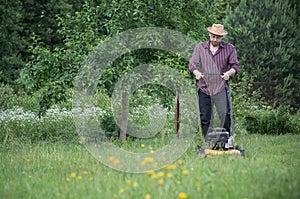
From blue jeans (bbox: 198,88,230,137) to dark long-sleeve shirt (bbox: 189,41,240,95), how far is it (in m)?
0.09

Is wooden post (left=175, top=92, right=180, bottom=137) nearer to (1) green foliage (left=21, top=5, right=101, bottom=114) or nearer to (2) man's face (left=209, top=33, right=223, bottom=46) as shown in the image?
(2) man's face (left=209, top=33, right=223, bottom=46)

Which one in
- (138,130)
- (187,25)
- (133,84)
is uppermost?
(187,25)

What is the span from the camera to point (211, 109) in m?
6.96

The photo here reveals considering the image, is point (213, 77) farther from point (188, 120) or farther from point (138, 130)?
point (138, 130)

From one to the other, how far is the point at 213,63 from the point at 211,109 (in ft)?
2.19

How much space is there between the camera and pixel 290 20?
20.3 metres

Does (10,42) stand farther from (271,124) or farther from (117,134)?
(271,124)

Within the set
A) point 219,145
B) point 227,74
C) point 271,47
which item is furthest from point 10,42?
point 219,145

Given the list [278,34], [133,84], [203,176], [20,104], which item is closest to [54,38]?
[278,34]

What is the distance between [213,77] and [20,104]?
23.5 feet

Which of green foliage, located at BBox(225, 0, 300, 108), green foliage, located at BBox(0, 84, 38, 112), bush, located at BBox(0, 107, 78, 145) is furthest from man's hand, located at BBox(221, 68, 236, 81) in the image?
green foliage, located at BBox(225, 0, 300, 108)

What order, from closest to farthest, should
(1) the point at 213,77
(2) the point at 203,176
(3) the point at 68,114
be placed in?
1. (2) the point at 203,176
2. (1) the point at 213,77
3. (3) the point at 68,114

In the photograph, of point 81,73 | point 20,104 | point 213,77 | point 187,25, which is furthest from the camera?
point 20,104

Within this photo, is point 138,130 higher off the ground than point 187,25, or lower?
lower
